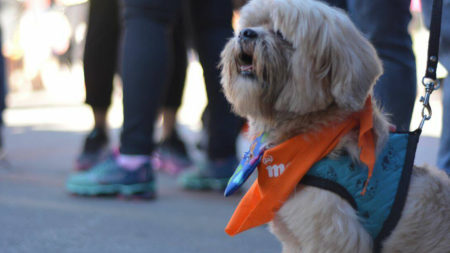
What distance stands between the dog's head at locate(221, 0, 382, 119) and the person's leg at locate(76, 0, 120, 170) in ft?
7.36

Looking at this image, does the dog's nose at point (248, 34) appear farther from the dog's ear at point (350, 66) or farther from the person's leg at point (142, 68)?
the person's leg at point (142, 68)

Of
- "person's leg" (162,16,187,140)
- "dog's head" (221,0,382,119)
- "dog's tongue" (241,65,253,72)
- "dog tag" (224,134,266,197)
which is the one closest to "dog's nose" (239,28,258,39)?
"dog's head" (221,0,382,119)

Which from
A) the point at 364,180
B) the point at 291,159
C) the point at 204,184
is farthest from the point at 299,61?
the point at 204,184

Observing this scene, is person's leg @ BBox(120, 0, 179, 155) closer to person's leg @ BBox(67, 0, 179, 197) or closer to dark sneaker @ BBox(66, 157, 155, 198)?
person's leg @ BBox(67, 0, 179, 197)

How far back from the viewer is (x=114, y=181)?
3.25 meters

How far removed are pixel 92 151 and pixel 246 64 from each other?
7.93 ft

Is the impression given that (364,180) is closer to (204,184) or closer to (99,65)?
(204,184)

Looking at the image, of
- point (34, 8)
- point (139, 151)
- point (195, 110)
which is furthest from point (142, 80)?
point (34, 8)

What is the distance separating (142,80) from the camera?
315 cm

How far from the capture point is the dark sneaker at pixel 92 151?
13.5 ft

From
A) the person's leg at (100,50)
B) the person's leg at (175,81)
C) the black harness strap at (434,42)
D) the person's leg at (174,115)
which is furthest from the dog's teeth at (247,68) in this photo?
the person's leg at (175,81)

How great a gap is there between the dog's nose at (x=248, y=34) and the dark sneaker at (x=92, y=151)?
8.03ft

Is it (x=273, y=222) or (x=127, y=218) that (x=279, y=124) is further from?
(x=127, y=218)

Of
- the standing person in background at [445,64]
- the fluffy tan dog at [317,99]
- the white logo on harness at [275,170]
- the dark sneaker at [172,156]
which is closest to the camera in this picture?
the fluffy tan dog at [317,99]
